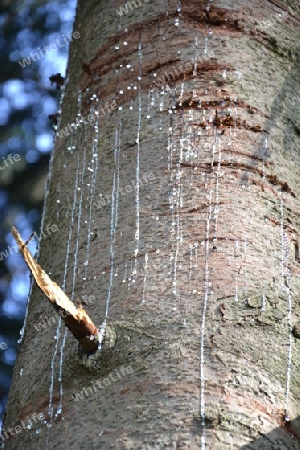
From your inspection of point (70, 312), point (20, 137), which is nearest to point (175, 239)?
point (70, 312)

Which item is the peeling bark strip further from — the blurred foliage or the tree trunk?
the blurred foliage

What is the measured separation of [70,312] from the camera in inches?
47.2

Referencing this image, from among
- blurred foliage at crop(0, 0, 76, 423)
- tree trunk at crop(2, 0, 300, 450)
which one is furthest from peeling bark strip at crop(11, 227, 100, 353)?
blurred foliage at crop(0, 0, 76, 423)

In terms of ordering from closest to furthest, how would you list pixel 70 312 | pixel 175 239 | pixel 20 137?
pixel 70 312 → pixel 175 239 → pixel 20 137

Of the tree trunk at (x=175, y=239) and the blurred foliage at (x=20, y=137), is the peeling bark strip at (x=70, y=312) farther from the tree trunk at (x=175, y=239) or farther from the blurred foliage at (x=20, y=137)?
the blurred foliage at (x=20, y=137)

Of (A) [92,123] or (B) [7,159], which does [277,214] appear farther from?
(B) [7,159]

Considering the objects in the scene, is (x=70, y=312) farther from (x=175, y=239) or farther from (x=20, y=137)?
(x=20, y=137)

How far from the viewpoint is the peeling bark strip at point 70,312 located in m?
1.20

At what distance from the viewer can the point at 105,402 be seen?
118cm

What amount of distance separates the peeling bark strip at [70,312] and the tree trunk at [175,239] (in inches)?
0.8

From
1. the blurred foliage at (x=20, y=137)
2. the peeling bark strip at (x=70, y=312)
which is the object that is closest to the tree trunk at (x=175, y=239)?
the peeling bark strip at (x=70, y=312)

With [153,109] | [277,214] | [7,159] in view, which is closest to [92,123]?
[153,109]

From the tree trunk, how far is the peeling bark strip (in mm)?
21

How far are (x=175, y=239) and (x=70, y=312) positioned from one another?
0.24 meters
